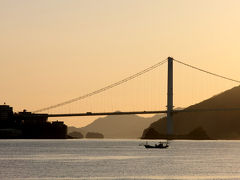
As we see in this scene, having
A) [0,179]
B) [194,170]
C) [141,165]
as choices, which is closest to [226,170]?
[194,170]

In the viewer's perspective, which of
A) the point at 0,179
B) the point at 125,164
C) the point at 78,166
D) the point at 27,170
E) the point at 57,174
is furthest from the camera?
the point at 125,164

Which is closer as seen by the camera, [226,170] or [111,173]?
[111,173]

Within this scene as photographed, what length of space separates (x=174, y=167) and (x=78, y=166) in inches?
502

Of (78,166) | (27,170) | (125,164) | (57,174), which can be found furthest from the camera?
(125,164)

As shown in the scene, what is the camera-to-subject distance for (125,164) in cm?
13200

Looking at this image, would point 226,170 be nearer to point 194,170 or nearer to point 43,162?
point 194,170

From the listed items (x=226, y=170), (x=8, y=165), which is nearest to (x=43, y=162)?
(x=8, y=165)

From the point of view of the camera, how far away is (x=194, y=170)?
119 m

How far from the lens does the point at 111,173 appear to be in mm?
110812

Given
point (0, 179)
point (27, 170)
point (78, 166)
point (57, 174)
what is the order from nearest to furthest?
point (0, 179)
point (57, 174)
point (27, 170)
point (78, 166)

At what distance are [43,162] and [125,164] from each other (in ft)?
39.3

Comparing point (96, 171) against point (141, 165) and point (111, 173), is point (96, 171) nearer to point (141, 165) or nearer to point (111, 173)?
point (111, 173)

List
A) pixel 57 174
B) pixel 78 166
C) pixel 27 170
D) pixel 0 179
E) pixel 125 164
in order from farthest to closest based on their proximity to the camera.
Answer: pixel 125 164
pixel 78 166
pixel 27 170
pixel 57 174
pixel 0 179

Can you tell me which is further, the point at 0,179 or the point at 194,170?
the point at 194,170
